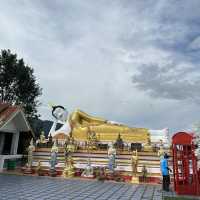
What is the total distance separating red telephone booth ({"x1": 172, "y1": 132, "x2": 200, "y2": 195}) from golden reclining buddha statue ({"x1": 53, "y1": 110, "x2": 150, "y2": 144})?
10488 millimetres

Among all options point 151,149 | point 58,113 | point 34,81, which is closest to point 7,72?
point 34,81

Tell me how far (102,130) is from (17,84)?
9469mm

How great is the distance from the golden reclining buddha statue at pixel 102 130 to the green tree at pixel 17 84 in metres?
4.53

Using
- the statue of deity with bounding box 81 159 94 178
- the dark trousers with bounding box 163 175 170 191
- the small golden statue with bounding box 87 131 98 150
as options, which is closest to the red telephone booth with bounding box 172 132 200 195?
the dark trousers with bounding box 163 175 170 191

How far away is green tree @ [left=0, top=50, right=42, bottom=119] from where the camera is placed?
25.2 m

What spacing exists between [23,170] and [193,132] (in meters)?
10.3

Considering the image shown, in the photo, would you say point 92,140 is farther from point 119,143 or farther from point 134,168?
point 134,168

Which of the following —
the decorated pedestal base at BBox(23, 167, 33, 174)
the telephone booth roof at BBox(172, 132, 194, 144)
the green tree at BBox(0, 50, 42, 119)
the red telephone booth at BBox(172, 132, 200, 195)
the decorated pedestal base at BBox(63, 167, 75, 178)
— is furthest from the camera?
the green tree at BBox(0, 50, 42, 119)

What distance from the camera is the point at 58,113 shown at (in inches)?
1012

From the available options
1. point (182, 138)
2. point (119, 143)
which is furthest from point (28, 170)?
point (182, 138)

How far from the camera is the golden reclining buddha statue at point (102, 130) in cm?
2206

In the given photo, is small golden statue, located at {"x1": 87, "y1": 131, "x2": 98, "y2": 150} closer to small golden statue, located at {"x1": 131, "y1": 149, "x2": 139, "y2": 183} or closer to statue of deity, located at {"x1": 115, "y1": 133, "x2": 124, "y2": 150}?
statue of deity, located at {"x1": 115, "y1": 133, "x2": 124, "y2": 150}

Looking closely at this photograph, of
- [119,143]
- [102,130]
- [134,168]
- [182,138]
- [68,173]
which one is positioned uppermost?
[102,130]

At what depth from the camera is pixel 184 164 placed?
11.4m
